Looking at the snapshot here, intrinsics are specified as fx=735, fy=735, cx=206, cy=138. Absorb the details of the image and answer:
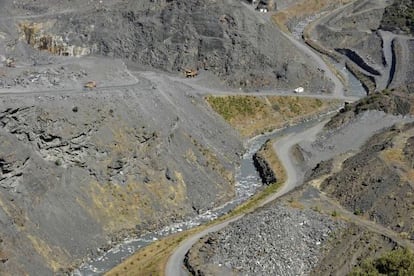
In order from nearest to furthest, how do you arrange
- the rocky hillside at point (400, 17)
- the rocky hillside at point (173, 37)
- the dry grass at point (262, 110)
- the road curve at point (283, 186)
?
the road curve at point (283, 186) → the dry grass at point (262, 110) → the rocky hillside at point (173, 37) → the rocky hillside at point (400, 17)

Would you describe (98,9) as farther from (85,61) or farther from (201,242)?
(201,242)

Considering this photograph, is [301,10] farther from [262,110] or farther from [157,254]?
[157,254]

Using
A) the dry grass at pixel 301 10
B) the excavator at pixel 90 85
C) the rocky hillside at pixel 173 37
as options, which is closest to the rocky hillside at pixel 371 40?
the dry grass at pixel 301 10

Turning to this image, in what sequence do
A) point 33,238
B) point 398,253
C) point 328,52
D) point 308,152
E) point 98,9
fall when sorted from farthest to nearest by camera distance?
point 328,52 → point 98,9 → point 308,152 → point 33,238 → point 398,253

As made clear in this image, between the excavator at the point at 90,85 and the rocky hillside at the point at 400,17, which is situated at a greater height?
the rocky hillside at the point at 400,17

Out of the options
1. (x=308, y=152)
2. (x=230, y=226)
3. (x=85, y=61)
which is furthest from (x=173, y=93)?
(x=230, y=226)

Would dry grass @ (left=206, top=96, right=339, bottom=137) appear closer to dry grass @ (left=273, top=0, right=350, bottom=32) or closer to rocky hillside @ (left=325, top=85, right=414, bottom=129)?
rocky hillside @ (left=325, top=85, right=414, bottom=129)

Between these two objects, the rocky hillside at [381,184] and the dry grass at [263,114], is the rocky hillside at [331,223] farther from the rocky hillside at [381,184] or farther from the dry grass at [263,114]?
the dry grass at [263,114]

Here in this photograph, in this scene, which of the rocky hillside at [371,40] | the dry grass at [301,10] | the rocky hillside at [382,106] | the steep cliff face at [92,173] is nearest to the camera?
the steep cliff face at [92,173]
